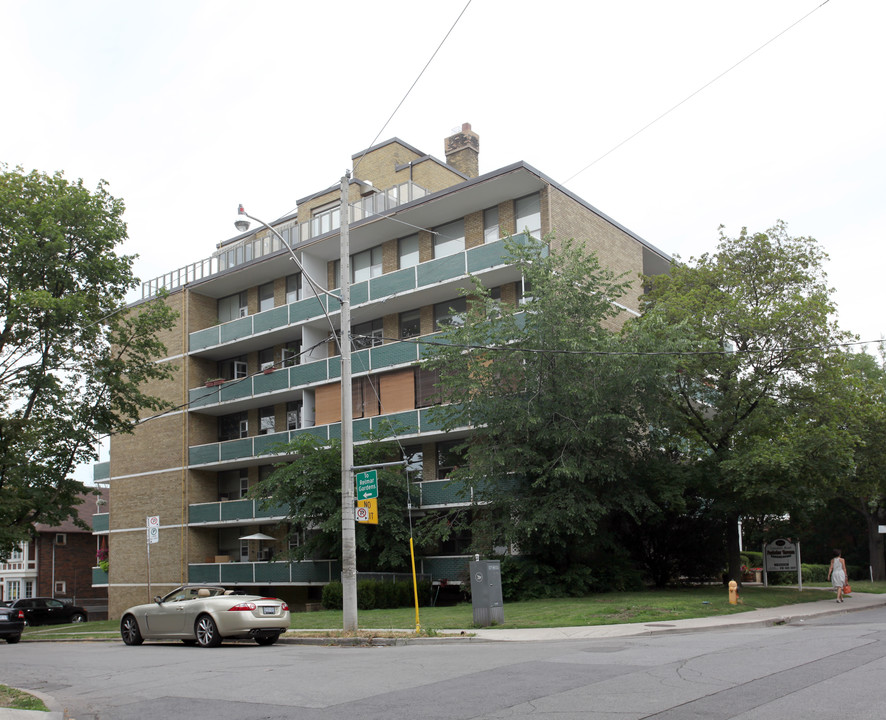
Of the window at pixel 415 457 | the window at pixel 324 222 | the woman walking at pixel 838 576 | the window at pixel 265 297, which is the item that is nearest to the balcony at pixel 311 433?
the window at pixel 415 457

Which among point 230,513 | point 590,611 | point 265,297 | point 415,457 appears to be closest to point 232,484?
point 230,513

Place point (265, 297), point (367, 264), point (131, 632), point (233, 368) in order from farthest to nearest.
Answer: point (233, 368)
point (265, 297)
point (367, 264)
point (131, 632)

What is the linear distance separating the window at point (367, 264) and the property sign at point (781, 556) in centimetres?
1803

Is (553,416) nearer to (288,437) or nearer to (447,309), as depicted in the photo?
(447,309)

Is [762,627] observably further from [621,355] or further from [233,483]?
[233,483]

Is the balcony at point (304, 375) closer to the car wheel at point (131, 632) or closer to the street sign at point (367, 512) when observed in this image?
the street sign at point (367, 512)

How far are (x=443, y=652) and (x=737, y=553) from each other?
18019 mm

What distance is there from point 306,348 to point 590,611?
19.7 m

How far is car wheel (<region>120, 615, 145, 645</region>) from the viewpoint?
1888 centimetres

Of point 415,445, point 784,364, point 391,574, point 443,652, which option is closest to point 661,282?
point 784,364

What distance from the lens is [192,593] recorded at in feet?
58.7

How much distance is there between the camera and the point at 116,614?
41188mm

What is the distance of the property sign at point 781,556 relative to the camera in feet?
87.0

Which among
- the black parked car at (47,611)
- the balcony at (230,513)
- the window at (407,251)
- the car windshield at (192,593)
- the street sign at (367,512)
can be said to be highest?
the window at (407,251)
